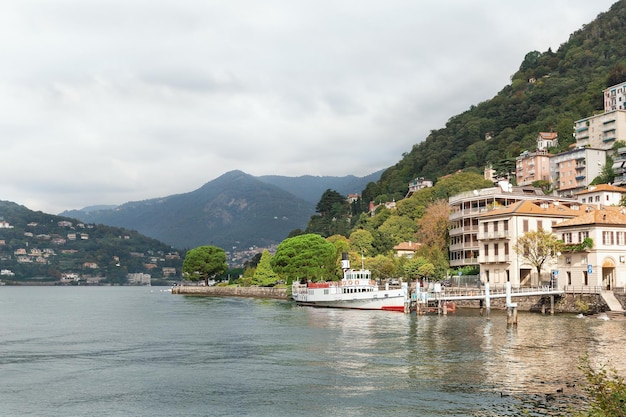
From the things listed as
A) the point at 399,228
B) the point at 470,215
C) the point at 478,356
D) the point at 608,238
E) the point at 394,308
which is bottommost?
the point at 478,356

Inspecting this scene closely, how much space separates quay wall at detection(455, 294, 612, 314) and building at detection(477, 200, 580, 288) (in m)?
5.92

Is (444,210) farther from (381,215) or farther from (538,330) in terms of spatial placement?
(538,330)

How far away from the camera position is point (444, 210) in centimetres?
11506

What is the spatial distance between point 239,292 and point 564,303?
281ft

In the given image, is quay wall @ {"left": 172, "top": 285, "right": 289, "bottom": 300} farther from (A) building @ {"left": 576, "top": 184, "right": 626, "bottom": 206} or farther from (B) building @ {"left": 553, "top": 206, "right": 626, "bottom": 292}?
(B) building @ {"left": 553, "top": 206, "right": 626, "bottom": 292}

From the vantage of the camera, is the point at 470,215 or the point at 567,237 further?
the point at 470,215

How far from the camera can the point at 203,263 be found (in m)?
165

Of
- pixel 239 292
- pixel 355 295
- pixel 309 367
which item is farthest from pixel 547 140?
pixel 309 367

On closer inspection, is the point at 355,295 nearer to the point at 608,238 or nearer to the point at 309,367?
the point at 608,238

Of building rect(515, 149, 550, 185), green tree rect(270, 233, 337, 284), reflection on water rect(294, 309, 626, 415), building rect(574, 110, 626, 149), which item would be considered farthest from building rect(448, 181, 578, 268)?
building rect(574, 110, 626, 149)

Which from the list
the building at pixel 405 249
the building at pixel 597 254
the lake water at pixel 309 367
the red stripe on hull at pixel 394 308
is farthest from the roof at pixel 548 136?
the lake water at pixel 309 367

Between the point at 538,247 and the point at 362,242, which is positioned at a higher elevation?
the point at 362,242

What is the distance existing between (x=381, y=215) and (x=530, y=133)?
224 feet

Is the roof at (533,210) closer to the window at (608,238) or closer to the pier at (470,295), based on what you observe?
the pier at (470,295)
